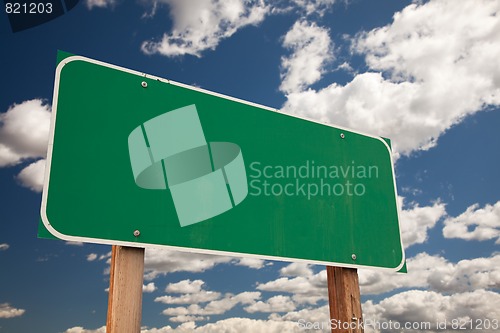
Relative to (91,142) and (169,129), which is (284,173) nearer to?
(169,129)

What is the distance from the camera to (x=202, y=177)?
2.34 m

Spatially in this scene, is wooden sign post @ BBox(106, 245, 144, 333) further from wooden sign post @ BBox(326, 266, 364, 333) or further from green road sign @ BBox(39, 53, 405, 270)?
wooden sign post @ BBox(326, 266, 364, 333)

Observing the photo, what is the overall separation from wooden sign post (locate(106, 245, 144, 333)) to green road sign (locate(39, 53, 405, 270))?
3.3 inches

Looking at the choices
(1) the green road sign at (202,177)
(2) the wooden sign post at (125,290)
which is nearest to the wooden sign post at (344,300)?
(1) the green road sign at (202,177)

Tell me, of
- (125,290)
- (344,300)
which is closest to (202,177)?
(125,290)

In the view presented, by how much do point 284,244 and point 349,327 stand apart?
0.69m

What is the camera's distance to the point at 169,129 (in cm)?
233

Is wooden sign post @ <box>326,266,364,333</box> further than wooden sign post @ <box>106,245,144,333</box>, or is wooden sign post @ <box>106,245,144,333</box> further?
wooden sign post @ <box>326,266,364,333</box>

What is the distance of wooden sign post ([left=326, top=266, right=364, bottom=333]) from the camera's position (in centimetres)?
260

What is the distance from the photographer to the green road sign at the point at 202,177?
2.02m

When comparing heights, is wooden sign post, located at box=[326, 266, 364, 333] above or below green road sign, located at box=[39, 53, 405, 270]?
below

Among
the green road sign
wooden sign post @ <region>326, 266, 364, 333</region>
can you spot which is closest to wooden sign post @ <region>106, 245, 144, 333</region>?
the green road sign

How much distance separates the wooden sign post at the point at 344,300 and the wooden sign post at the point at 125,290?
1288mm

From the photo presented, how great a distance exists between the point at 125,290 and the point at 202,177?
716 mm
